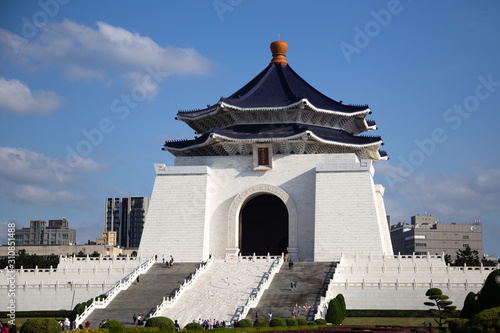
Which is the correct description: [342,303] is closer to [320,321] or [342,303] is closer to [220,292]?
[320,321]

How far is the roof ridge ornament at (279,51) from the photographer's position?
155 ft

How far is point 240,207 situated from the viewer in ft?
138

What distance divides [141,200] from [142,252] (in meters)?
60.8

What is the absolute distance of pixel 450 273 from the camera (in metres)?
33.2

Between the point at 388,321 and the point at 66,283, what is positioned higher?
the point at 66,283

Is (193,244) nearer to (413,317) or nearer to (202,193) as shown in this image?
(202,193)

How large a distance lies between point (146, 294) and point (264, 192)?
12.0 m

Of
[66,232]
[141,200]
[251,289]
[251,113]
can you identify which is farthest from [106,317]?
[141,200]

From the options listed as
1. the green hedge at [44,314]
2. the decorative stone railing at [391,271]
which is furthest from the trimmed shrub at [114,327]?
→ the green hedge at [44,314]

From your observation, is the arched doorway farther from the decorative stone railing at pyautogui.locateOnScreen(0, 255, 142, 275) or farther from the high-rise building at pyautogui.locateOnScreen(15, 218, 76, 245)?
the high-rise building at pyautogui.locateOnScreen(15, 218, 76, 245)

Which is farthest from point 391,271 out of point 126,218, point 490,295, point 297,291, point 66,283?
point 126,218

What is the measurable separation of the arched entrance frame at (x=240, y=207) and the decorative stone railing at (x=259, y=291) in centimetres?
514

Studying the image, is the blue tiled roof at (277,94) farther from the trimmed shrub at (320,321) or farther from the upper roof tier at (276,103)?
the trimmed shrub at (320,321)

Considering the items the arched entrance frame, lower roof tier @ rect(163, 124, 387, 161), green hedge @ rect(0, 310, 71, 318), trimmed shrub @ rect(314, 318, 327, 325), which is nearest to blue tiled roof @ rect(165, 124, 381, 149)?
lower roof tier @ rect(163, 124, 387, 161)
